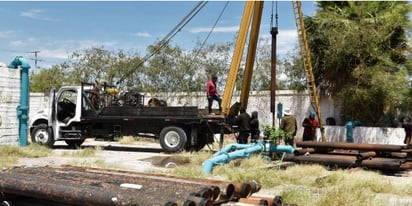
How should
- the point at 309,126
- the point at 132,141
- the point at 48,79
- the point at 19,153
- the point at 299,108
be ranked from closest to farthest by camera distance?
the point at 19,153
the point at 309,126
the point at 132,141
the point at 299,108
the point at 48,79

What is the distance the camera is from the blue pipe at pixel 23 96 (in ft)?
59.7

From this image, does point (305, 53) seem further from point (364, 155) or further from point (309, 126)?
point (364, 155)

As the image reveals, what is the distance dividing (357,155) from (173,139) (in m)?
6.63

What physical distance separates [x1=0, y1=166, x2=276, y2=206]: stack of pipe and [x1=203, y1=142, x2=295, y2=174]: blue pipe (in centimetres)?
522

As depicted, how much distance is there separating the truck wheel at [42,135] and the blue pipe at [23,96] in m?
0.57

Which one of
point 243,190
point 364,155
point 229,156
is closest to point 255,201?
point 243,190

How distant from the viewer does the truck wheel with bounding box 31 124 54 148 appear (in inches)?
726

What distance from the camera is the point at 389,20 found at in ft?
72.5

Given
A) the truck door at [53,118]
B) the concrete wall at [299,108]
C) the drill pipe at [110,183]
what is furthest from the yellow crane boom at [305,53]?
the drill pipe at [110,183]

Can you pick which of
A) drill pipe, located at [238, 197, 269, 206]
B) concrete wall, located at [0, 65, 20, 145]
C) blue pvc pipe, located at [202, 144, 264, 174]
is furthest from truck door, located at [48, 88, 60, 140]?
drill pipe, located at [238, 197, 269, 206]

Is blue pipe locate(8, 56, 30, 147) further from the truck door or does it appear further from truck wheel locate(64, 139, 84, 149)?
truck wheel locate(64, 139, 84, 149)

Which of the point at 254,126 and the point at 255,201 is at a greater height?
the point at 254,126

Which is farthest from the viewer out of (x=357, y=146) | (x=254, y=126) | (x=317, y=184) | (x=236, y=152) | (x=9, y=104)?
(x=9, y=104)

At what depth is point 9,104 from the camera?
18375 millimetres
